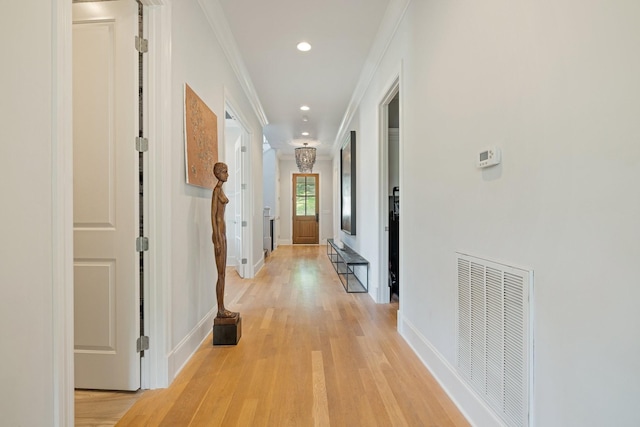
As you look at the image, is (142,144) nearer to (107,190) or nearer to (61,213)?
(107,190)

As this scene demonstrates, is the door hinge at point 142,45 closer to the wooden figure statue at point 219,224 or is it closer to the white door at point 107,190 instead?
the white door at point 107,190

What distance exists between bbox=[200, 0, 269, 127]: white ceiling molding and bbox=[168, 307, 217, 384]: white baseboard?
2.56 m

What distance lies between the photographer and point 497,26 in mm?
1386

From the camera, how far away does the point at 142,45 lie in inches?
75.1

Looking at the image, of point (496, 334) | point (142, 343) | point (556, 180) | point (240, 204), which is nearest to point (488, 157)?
point (556, 180)

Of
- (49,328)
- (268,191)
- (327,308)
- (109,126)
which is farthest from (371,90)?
(268,191)

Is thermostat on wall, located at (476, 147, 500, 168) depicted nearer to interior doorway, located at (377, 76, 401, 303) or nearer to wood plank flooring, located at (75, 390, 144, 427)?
interior doorway, located at (377, 76, 401, 303)

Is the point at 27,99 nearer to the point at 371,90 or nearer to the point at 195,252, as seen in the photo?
the point at 195,252

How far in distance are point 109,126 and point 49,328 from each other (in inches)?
49.9

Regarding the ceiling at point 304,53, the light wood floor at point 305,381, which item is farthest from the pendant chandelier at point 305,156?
the light wood floor at point 305,381

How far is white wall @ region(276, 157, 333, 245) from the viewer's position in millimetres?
10211

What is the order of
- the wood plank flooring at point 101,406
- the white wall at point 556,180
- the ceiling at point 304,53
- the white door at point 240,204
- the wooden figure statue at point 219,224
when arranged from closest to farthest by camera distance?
the white wall at point 556,180 < the wood plank flooring at point 101,406 < the wooden figure statue at point 219,224 < the ceiling at point 304,53 < the white door at point 240,204

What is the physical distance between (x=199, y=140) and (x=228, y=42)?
4.28ft

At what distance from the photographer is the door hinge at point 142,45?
189cm
